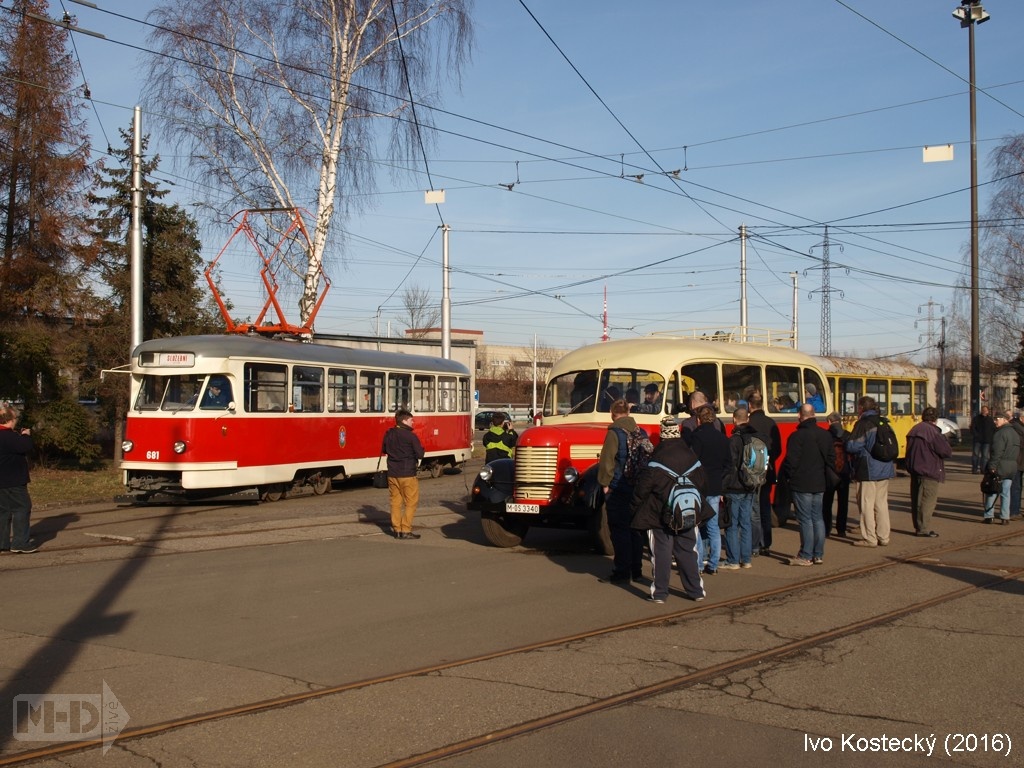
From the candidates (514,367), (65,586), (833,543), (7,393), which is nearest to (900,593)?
(833,543)

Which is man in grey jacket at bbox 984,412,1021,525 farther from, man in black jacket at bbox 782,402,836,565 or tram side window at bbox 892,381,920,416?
tram side window at bbox 892,381,920,416

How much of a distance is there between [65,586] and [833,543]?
31.8 feet

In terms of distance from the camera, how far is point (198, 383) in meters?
17.2

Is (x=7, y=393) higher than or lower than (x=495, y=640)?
higher

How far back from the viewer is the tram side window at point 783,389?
52.7ft

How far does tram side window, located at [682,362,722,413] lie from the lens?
1387cm

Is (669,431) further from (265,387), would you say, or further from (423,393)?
(423,393)

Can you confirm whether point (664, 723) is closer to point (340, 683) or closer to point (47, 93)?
point (340, 683)

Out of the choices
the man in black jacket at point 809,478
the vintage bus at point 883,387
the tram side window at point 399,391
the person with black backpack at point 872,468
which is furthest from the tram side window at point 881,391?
the man in black jacket at point 809,478

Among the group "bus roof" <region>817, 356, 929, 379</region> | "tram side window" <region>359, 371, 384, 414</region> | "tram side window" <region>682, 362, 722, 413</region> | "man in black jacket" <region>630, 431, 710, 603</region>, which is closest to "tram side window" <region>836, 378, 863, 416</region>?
"bus roof" <region>817, 356, 929, 379</region>

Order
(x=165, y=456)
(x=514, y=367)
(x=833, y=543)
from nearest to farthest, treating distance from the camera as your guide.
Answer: (x=833, y=543) → (x=165, y=456) → (x=514, y=367)

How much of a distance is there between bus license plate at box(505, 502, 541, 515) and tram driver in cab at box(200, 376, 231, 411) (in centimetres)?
739

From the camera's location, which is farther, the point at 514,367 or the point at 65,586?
the point at 514,367

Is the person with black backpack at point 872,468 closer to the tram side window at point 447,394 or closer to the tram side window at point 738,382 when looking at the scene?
the tram side window at point 738,382
